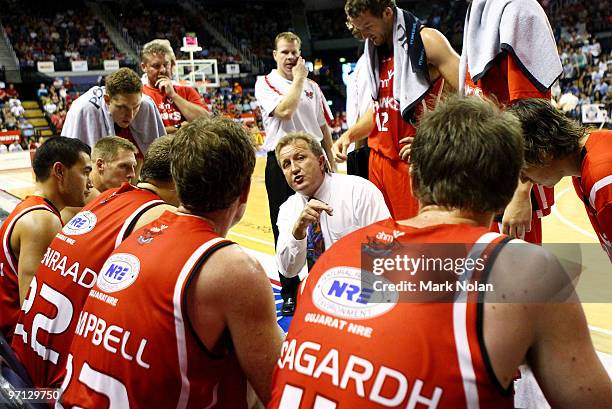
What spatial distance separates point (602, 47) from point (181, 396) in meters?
24.3

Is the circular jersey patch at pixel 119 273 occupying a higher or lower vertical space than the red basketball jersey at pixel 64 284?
higher

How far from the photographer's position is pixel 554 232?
628 cm

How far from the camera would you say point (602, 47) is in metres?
22.1

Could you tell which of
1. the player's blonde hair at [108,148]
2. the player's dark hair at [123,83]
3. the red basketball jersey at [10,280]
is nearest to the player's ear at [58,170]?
the red basketball jersey at [10,280]

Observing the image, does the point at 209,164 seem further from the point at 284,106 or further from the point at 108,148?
the point at 284,106

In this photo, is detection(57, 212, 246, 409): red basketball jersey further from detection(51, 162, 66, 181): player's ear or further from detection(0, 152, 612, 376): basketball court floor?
detection(0, 152, 612, 376): basketball court floor

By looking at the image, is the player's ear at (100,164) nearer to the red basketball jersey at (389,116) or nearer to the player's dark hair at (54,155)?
the player's dark hair at (54,155)

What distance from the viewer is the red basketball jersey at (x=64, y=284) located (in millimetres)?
2049

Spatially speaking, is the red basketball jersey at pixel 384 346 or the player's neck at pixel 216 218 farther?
the player's neck at pixel 216 218

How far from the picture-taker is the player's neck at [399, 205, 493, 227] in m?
1.21

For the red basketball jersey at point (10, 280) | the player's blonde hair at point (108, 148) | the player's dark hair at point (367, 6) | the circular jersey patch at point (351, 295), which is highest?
the player's dark hair at point (367, 6)

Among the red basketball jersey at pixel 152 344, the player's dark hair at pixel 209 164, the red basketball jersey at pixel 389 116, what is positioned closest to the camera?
the red basketball jersey at pixel 152 344

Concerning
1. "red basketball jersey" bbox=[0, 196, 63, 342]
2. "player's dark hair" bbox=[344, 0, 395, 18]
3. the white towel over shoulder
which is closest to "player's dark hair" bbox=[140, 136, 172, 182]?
"red basketball jersey" bbox=[0, 196, 63, 342]

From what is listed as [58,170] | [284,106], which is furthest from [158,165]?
[284,106]
